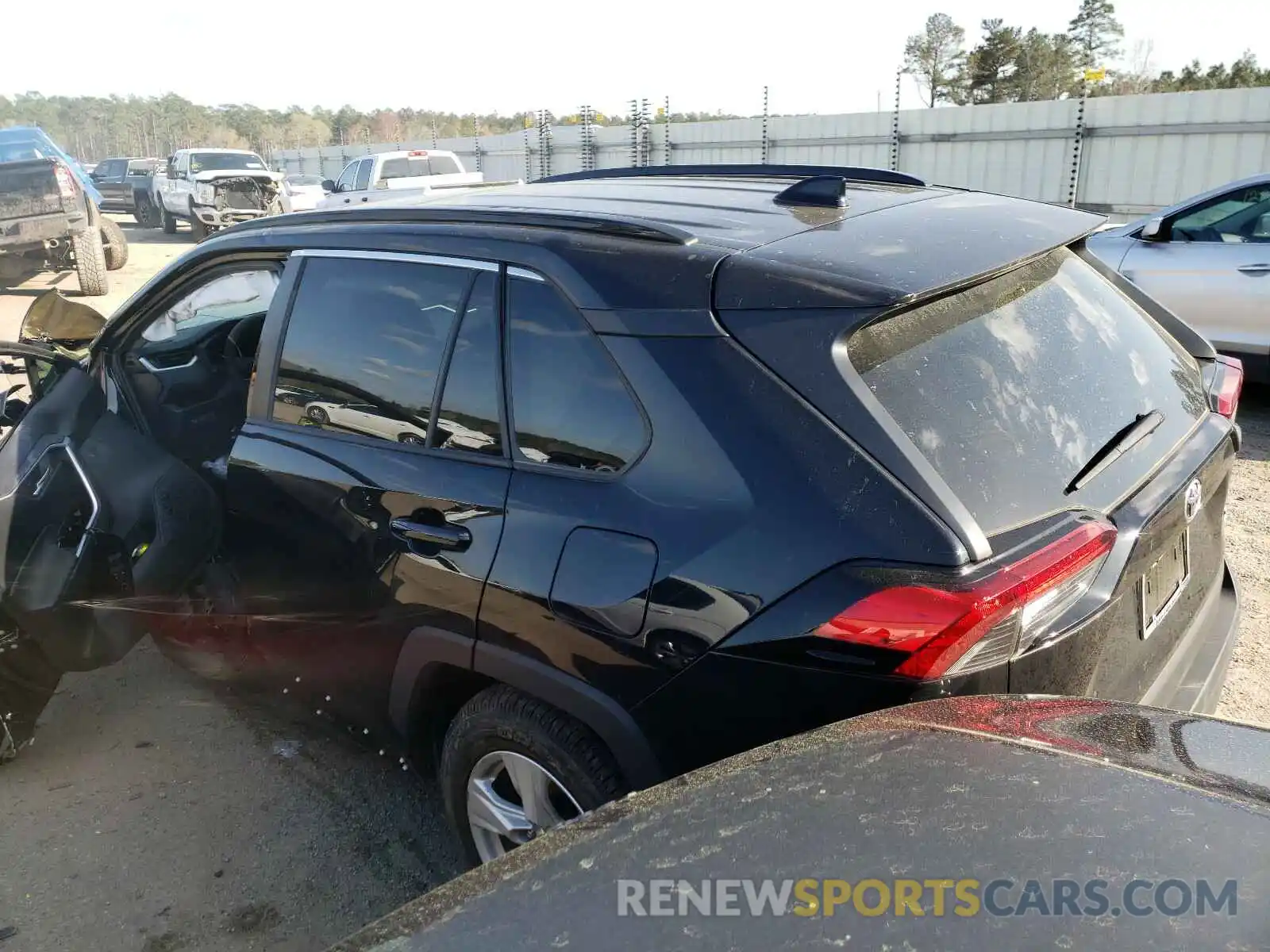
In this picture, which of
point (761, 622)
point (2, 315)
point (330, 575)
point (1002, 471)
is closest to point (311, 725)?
point (330, 575)

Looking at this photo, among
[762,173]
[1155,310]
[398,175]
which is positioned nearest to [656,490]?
[762,173]

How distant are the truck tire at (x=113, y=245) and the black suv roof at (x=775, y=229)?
14937mm

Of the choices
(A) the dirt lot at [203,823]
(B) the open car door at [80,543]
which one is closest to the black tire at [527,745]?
(A) the dirt lot at [203,823]

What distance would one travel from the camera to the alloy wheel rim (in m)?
2.24

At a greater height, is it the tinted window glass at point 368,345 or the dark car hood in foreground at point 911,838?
the tinted window glass at point 368,345

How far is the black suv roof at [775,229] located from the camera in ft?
6.36

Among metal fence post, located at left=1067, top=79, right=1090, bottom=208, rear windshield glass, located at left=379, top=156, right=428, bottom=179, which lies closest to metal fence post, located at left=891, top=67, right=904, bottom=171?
metal fence post, located at left=1067, top=79, right=1090, bottom=208

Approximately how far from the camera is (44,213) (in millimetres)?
12648

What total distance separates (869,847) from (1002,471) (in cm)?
89

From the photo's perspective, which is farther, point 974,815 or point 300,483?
point 300,483

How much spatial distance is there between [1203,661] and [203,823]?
113 inches

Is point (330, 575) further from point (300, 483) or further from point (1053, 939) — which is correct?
point (1053, 939)

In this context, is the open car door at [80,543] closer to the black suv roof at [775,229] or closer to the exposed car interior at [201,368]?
the exposed car interior at [201,368]

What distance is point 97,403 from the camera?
3.43 metres
